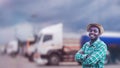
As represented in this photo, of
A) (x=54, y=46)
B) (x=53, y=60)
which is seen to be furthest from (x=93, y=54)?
(x=54, y=46)

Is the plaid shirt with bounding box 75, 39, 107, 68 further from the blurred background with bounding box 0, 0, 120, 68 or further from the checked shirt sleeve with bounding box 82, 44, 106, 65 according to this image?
the blurred background with bounding box 0, 0, 120, 68

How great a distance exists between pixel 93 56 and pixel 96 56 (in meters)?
0.03

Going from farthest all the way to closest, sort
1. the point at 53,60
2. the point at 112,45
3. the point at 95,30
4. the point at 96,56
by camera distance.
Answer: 1. the point at 112,45
2. the point at 53,60
3. the point at 95,30
4. the point at 96,56

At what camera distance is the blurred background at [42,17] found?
8109 millimetres

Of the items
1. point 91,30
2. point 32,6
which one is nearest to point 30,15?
point 32,6

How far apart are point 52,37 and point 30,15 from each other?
2.08m

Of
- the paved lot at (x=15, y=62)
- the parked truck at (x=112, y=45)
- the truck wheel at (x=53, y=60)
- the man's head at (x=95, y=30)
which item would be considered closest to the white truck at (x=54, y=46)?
the truck wheel at (x=53, y=60)

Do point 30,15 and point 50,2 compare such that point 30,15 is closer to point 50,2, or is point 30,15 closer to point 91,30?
point 50,2

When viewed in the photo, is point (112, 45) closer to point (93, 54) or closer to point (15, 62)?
point (15, 62)

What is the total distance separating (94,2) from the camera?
8617 mm

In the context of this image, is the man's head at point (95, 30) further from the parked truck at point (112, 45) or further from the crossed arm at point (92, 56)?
the parked truck at point (112, 45)

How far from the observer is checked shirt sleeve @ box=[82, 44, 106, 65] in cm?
317

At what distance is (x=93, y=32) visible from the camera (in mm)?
3277

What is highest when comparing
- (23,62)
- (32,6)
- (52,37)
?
(32,6)
